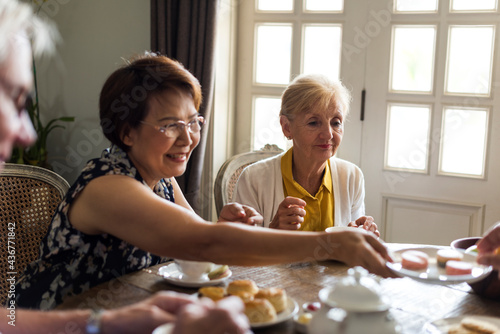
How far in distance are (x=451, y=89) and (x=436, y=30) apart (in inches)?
12.5

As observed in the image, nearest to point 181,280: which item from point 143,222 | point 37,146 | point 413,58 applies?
point 143,222

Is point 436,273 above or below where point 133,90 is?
below

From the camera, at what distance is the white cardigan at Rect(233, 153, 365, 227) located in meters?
2.18

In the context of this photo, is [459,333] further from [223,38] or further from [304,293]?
[223,38]

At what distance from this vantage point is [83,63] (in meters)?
3.48

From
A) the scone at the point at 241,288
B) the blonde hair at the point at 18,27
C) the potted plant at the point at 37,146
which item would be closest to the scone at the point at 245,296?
the scone at the point at 241,288

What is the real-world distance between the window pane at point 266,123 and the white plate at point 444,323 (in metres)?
2.06

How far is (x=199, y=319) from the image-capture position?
2.82 ft

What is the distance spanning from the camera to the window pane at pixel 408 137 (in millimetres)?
2896

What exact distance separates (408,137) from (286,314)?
1952 millimetres

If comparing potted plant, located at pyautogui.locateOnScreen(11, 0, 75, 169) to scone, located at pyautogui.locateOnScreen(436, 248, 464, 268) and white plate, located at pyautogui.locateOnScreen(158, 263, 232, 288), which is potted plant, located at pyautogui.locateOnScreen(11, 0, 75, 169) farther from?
scone, located at pyautogui.locateOnScreen(436, 248, 464, 268)

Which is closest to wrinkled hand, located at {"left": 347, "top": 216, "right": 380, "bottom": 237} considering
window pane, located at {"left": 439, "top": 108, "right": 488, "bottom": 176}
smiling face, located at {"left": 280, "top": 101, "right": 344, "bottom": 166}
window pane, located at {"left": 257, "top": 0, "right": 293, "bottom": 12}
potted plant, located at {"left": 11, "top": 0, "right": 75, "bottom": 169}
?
smiling face, located at {"left": 280, "top": 101, "right": 344, "bottom": 166}

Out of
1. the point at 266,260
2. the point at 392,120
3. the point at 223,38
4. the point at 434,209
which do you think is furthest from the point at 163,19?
the point at 266,260

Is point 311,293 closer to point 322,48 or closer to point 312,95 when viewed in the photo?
point 312,95
